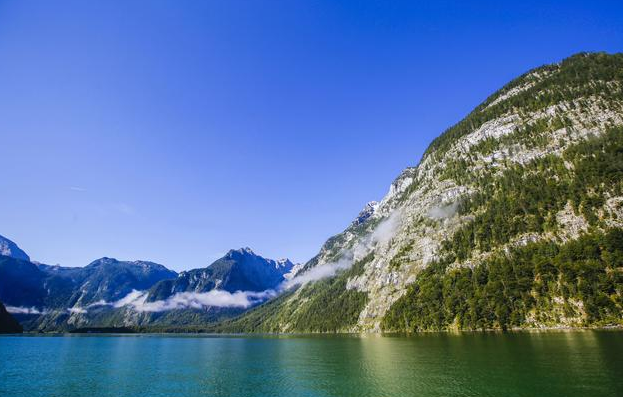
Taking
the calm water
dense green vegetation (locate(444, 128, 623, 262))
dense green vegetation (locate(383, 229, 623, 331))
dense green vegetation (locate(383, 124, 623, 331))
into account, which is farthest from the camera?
dense green vegetation (locate(444, 128, 623, 262))

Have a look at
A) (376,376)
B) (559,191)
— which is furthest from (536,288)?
(376,376)

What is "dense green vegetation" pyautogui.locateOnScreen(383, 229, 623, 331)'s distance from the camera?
12612cm

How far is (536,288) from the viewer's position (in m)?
147

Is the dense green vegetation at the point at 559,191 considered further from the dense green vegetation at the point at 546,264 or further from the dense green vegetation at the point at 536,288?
the dense green vegetation at the point at 536,288

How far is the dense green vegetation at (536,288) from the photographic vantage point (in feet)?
414

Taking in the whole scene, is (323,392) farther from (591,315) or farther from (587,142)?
(587,142)

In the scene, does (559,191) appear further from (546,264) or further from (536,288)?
(536,288)

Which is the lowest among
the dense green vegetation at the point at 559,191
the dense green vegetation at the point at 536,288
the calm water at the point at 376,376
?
the calm water at the point at 376,376

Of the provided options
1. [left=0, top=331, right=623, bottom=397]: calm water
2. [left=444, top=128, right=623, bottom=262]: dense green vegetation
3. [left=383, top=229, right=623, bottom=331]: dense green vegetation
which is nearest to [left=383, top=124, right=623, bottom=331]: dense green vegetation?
[left=444, top=128, right=623, bottom=262]: dense green vegetation

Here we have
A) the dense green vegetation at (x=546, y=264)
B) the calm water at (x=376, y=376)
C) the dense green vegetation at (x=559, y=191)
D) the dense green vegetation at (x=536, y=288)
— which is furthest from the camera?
the dense green vegetation at (x=559, y=191)

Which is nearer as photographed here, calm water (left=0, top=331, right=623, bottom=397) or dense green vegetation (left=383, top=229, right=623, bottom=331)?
calm water (left=0, top=331, right=623, bottom=397)

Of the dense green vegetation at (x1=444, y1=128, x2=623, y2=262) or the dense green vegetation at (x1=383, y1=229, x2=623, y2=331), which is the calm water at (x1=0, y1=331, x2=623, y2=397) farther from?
the dense green vegetation at (x1=444, y1=128, x2=623, y2=262)

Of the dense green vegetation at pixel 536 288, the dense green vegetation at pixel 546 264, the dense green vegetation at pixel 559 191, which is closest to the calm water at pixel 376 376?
the dense green vegetation at pixel 536 288

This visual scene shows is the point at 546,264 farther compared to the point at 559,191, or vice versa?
the point at 559,191
